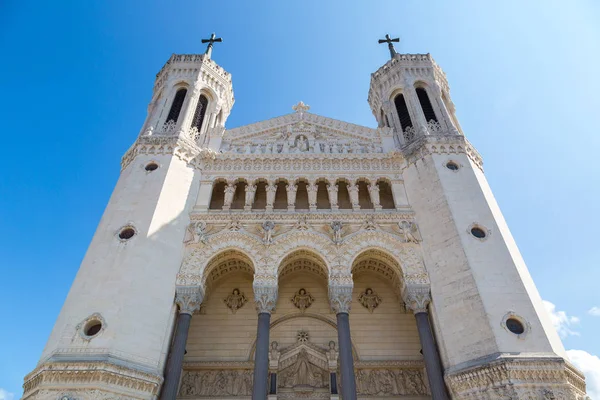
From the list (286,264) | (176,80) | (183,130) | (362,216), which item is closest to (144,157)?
(183,130)

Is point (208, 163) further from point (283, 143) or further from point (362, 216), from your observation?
point (362, 216)

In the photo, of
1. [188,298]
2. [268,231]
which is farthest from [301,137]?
[188,298]

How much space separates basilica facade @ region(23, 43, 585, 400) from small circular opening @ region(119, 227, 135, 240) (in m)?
0.10

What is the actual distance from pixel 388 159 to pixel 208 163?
28.9 feet

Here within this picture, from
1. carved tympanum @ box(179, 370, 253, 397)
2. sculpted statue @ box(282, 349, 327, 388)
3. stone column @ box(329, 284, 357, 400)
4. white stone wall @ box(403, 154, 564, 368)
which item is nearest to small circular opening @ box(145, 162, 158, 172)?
carved tympanum @ box(179, 370, 253, 397)

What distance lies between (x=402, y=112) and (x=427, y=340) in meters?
13.4

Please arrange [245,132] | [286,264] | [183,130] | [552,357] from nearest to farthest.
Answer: [552,357] → [286,264] → [183,130] → [245,132]

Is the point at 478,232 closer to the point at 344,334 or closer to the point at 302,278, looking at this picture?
the point at 344,334

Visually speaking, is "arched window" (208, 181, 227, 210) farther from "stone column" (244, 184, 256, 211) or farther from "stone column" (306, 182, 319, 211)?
"stone column" (306, 182, 319, 211)

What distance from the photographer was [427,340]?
519 inches

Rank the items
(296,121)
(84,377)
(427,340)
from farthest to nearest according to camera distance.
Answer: (296,121) → (427,340) → (84,377)

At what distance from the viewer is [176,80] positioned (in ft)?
73.4

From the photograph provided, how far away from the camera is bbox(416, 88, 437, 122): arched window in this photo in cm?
2106

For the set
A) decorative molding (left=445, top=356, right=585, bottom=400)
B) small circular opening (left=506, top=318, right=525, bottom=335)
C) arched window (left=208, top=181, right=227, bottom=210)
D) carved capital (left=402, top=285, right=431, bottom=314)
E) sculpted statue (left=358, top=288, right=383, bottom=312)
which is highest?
arched window (left=208, top=181, right=227, bottom=210)
